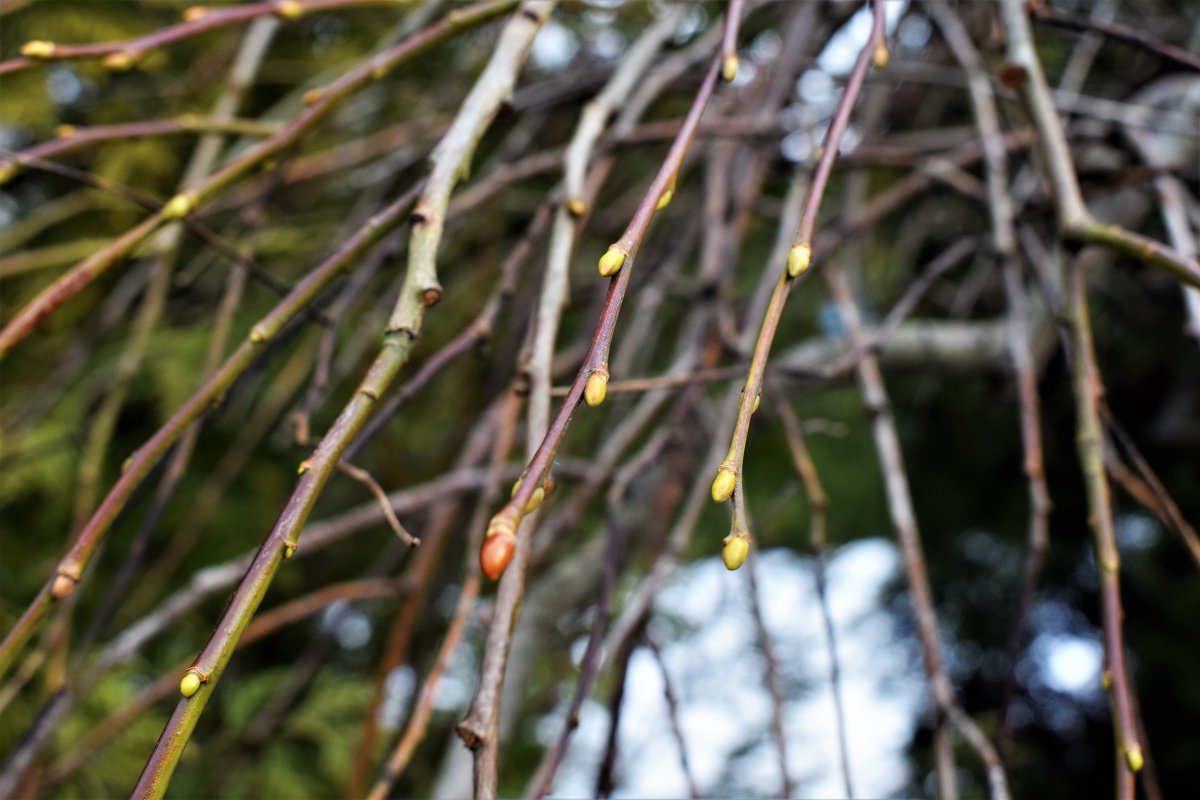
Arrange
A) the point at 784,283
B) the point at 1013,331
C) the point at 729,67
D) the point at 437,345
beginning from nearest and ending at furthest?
the point at 784,283 → the point at 729,67 → the point at 1013,331 → the point at 437,345

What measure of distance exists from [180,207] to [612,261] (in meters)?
0.34

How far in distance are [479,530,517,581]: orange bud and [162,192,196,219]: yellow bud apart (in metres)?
0.39

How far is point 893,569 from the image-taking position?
2834 millimetres

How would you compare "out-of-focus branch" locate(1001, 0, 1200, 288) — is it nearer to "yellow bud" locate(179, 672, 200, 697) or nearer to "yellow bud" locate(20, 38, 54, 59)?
"yellow bud" locate(179, 672, 200, 697)

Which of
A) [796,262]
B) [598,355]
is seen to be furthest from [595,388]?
[796,262]

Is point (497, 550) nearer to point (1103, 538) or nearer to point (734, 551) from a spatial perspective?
point (734, 551)

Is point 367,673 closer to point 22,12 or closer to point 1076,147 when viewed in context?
point 22,12

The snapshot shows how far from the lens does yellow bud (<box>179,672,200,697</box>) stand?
0.35 metres

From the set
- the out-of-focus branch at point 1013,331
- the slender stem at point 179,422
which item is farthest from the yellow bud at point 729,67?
the out-of-focus branch at point 1013,331

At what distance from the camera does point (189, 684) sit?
0.35 metres

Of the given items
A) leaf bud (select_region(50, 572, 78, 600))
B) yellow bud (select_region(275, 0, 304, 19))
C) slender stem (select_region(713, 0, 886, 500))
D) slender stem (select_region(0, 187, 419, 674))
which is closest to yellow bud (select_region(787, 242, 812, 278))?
slender stem (select_region(713, 0, 886, 500))

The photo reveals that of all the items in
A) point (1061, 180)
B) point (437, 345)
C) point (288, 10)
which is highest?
point (288, 10)

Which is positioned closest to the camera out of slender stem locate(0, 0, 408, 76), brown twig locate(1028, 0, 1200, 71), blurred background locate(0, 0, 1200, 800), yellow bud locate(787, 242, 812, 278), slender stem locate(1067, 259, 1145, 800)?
yellow bud locate(787, 242, 812, 278)

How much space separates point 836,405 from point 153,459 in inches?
61.4
